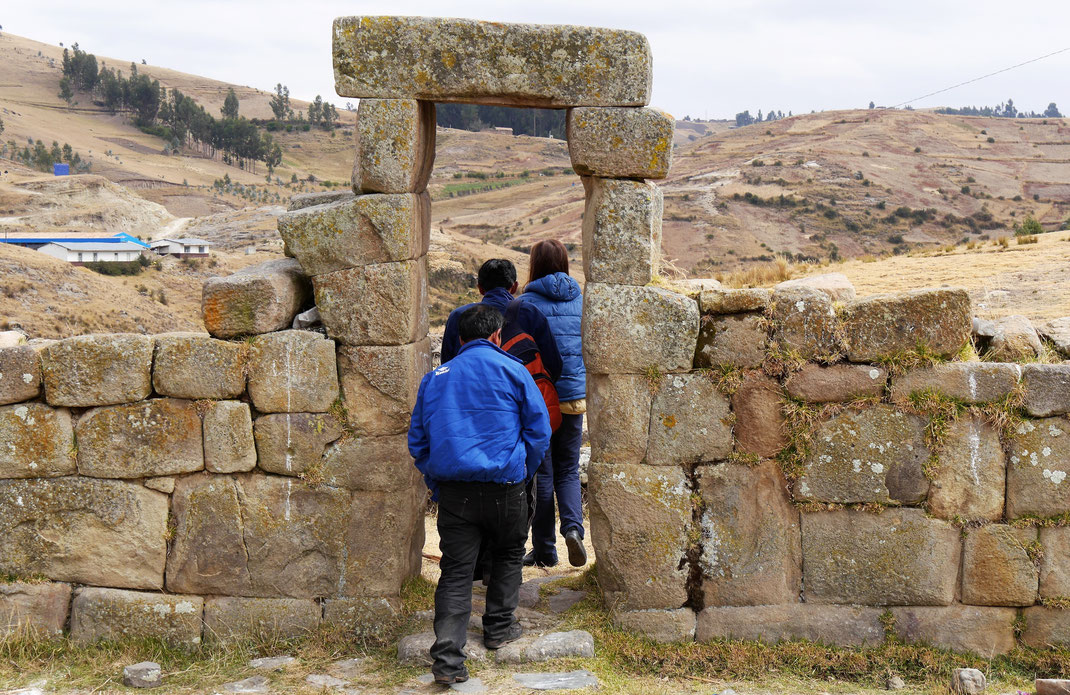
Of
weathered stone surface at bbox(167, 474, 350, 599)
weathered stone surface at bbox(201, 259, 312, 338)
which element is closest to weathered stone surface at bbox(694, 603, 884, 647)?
weathered stone surface at bbox(167, 474, 350, 599)

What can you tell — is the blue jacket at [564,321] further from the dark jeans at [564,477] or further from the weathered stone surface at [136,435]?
the weathered stone surface at [136,435]

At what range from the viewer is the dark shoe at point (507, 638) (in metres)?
5.57

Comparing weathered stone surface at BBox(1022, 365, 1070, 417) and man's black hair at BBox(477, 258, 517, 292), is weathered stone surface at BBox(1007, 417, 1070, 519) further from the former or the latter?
man's black hair at BBox(477, 258, 517, 292)

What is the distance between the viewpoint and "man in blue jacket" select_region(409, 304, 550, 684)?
16.6ft

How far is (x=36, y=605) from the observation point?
583cm

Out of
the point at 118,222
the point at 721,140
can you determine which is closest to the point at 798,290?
the point at 118,222

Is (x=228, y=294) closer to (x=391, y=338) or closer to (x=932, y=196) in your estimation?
(x=391, y=338)

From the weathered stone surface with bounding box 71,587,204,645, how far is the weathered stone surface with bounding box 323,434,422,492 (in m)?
1.33

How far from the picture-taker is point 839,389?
562 centimetres

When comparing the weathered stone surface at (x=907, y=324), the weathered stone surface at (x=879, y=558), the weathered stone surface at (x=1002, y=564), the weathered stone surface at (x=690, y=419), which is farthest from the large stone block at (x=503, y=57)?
the weathered stone surface at (x=1002, y=564)

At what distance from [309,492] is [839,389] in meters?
3.64

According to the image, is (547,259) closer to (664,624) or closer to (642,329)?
(642,329)

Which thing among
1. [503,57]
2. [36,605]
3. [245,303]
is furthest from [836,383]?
[36,605]

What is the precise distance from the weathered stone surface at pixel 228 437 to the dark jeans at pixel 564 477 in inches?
86.5
